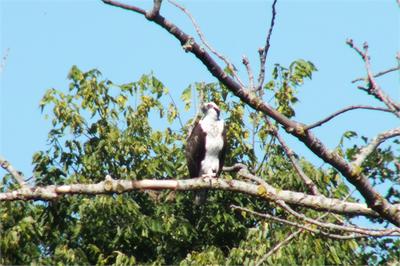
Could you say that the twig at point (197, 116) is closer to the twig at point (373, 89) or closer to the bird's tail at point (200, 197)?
the bird's tail at point (200, 197)

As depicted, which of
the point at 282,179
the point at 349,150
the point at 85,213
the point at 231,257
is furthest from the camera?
the point at 85,213

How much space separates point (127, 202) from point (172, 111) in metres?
1.22

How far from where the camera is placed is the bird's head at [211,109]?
8969 millimetres

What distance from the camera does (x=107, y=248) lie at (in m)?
9.38

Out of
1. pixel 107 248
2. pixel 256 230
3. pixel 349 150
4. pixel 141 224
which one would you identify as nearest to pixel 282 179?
pixel 256 230

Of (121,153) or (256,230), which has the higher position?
(121,153)

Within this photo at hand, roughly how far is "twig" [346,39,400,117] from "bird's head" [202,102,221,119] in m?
5.44

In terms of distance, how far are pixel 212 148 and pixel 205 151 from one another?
0.08m

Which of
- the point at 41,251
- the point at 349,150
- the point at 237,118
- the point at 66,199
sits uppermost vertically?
the point at 237,118

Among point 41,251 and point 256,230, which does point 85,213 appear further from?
point 256,230

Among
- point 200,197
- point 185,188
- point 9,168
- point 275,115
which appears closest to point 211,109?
point 200,197

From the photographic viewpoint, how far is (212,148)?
8.66 metres

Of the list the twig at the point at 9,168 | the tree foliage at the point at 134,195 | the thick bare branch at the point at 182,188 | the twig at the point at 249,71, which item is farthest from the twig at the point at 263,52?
the tree foliage at the point at 134,195

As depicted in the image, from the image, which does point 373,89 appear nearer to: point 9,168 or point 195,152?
point 9,168
